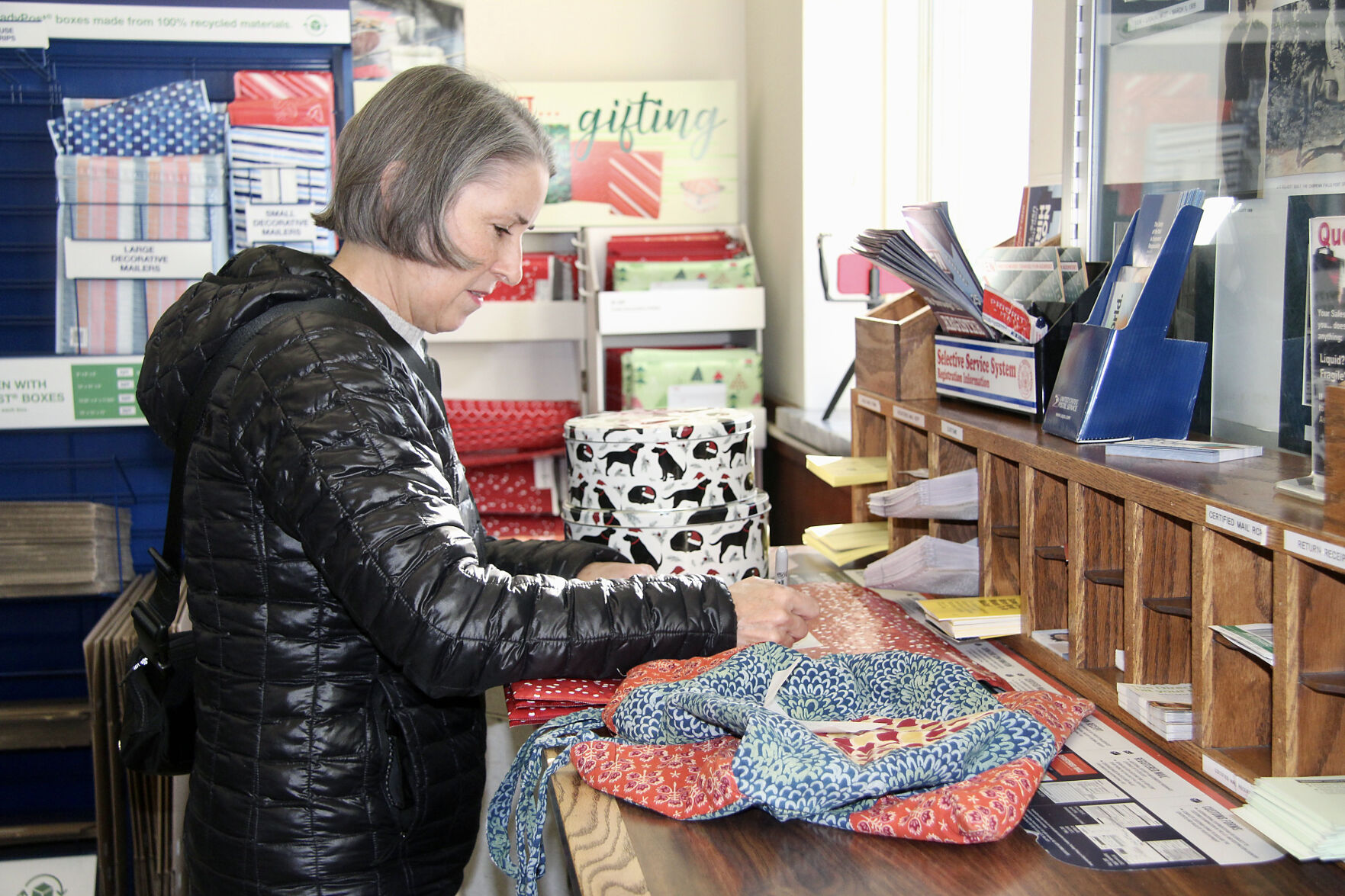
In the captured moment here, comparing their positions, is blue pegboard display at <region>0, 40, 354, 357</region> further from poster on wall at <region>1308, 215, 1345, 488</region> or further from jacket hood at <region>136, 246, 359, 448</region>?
poster on wall at <region>1308, 215, 1345, 488</region>

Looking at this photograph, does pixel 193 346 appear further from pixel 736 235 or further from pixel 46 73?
pixel 736 235

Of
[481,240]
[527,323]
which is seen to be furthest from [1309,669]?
[527,323]

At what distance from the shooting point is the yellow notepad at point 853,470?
202 cm

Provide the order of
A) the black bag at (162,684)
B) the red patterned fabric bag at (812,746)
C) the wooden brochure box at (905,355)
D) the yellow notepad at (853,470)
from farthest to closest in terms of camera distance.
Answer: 1. the yellow notepad at (853,470)
2. the wooden brochure box at (905,355)
3. the black bag at (162,684)
4. the red patterned fabric bag at (812,746)

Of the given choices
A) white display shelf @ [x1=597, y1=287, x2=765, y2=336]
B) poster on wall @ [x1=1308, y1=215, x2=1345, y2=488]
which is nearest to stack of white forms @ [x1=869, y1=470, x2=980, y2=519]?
poster on wall @ [x1=1308, y1=215, x2=1345, y2=488]

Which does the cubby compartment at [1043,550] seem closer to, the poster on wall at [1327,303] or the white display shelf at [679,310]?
the poster on wall at [1327,303]

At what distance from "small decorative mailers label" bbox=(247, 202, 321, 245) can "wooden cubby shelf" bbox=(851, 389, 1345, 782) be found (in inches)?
74.3

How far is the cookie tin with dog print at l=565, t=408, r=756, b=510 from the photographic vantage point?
6.07 ft

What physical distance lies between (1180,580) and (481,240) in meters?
0.88

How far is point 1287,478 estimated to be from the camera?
112 centimetres

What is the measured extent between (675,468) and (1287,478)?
3.13ft

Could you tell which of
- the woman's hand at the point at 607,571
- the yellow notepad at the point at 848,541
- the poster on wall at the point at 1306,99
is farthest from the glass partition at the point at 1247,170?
the woman's hand at the point at 607,571

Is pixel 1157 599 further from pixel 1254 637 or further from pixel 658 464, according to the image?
pixel 658 464

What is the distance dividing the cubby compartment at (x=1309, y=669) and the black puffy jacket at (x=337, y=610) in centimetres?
57
